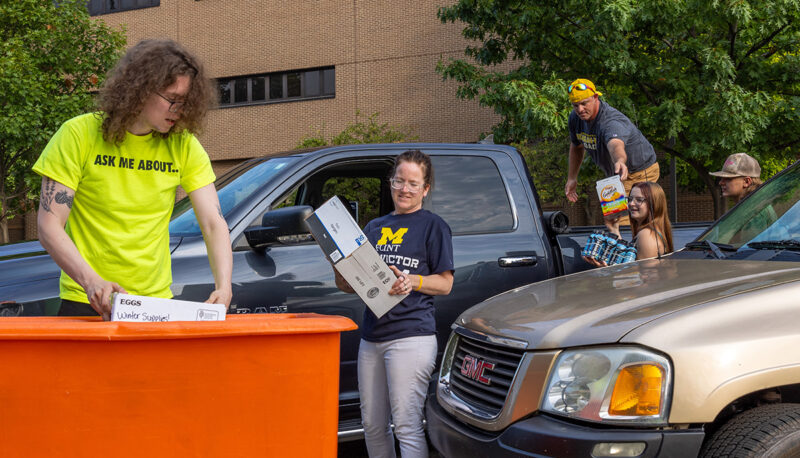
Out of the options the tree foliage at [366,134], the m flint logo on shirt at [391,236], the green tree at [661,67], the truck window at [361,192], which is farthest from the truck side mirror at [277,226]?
the tree foliage at [366,134]

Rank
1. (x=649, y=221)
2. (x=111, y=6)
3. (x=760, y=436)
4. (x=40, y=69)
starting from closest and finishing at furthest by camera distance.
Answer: (x=760, y=436) < (x=649, y=221) < (x=40, y=69) < (x=111, y=6)

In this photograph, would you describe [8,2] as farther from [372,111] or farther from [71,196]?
[71,196]

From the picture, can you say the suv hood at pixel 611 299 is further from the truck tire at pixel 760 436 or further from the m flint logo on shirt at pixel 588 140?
the m flint logo on shirt at pixel 588 140

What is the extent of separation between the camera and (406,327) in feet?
10.7

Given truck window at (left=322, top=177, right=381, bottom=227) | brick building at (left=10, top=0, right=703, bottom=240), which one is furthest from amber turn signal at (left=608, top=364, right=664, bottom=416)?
brick building at (left=10, top=0, right=703, bottom=240)

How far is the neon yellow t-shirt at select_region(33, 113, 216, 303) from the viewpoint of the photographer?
253 centimetres

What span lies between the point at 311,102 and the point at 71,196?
70.3 feet

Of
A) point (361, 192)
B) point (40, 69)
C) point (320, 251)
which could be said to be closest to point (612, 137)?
point (361, 192)

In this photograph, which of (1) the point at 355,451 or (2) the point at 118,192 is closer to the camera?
(2) the point at 118,192

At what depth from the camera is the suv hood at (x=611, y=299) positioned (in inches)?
95.1

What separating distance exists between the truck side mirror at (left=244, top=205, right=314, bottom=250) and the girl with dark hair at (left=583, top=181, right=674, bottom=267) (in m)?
1.85

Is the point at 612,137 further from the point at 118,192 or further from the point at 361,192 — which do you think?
the point at 118,192

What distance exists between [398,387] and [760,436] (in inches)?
59.3

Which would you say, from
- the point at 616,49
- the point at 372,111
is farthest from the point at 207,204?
the point at 372,111
